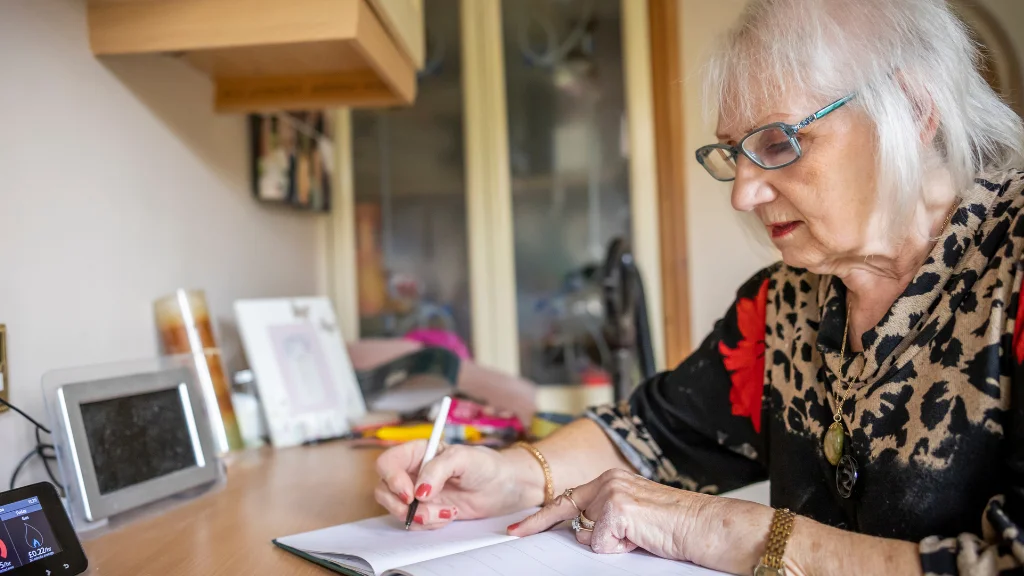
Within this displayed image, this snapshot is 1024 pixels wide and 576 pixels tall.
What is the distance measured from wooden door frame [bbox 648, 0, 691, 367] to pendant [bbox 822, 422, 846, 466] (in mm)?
1571

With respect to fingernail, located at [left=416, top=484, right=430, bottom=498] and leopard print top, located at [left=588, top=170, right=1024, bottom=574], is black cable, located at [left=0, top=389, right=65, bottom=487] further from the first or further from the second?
leopard print top, located at [left=588, top=170, right=1024, bottom=574]

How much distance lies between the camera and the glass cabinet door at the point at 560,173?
2688 mm

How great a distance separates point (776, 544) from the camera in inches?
27.1

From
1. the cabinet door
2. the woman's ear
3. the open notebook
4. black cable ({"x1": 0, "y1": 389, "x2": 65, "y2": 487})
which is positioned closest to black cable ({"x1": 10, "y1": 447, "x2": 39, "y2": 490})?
black cable ({"x1": 0, "y1": 389, "x2": 65, "y2": 487})

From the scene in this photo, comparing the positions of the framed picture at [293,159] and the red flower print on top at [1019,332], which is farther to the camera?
the framed picture at [293,159]

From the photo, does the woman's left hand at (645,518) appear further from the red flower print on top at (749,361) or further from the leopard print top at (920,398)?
the red flower print on top at (749,361)

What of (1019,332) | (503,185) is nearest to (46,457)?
(1019,332)

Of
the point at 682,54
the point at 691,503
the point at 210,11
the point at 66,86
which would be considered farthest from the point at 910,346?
the point at 682,54

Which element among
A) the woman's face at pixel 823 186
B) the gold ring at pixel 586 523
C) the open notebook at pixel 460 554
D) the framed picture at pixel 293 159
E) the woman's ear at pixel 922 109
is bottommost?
the open notebook at pixel 460 554

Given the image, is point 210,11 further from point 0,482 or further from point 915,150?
point 915,150

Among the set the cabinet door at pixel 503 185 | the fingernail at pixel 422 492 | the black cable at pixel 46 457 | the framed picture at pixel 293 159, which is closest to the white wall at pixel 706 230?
the cabinet door at pixel 503 185

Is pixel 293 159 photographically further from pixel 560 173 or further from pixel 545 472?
pixel 545 472

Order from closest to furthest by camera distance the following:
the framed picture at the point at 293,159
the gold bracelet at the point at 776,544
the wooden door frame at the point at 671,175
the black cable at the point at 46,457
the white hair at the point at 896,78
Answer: the gold bracelet at the point at 776,544 < the white hair at the point at 896,78 < the black cable at the point at 46,457 < the framed picture at the point at 293,159 < the wooden door frame at the point at 671,175

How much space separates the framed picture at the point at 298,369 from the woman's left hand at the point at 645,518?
2.65 ft
